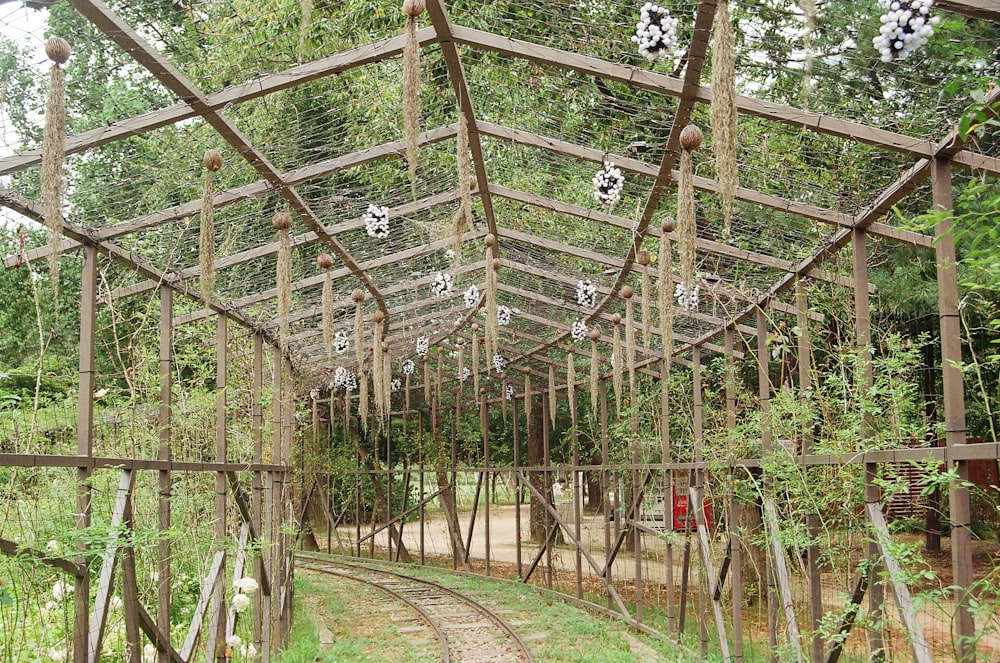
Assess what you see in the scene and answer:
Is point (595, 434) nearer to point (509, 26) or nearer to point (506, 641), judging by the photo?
point (506, 641)

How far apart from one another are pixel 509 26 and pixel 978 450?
3.51m

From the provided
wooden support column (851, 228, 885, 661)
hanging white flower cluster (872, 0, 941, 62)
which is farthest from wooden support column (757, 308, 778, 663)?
hanging white flower cluster (872, 0, 941, 62)

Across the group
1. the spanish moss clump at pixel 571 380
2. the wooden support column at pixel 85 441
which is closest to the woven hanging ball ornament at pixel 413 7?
the wooden support column at pixel 85 441

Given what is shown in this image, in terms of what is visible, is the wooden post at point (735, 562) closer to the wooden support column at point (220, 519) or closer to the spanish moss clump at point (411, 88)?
the wooden support column at point (220, 519)

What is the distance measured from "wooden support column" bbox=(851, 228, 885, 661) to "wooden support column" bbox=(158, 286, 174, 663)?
3.53 meters

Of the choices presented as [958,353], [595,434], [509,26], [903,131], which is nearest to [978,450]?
[958,353]

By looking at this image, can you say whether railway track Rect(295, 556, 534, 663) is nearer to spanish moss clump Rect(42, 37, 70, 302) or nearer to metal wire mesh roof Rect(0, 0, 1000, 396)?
metal wire mesh roof Rect(0, 0, 1000, 396)

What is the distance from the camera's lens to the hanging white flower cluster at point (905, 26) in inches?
122

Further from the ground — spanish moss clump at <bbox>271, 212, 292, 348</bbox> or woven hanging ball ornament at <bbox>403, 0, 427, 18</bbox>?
woven hanging ball ornament at <bbox>403, 0, 427, 18</bbox>

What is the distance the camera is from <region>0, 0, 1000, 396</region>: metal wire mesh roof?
3887 millimetres

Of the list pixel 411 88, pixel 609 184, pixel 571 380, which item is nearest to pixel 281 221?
pixel 411 88

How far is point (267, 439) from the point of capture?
8758 mm

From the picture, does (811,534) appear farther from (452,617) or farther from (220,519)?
(452,617)

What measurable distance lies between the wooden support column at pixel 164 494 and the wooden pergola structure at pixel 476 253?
0.05 feet
